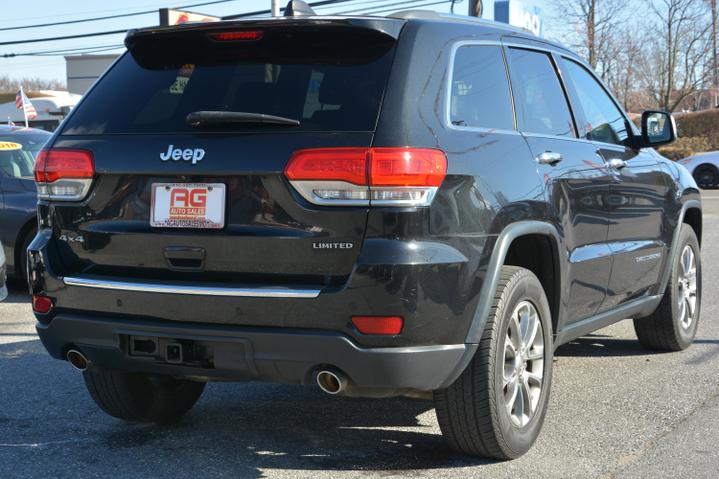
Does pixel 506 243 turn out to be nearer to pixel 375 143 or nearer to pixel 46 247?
pixel 375 143

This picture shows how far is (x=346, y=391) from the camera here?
3754 millimetres

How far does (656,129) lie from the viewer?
6.01m

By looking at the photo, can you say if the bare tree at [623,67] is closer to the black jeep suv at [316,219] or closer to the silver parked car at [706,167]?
the silver parked car at [706,167]

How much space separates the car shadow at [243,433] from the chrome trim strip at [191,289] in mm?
823

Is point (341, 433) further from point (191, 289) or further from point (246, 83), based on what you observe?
point (246, 83)

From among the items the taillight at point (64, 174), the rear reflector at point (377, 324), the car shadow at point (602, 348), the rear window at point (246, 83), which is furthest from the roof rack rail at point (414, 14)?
the car shadow at point (602, 348)

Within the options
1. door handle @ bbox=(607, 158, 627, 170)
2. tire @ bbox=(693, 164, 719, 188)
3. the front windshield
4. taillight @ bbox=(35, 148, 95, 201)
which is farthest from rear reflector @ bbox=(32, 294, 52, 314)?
tire @ bbox=(693, 164, 719, 188)

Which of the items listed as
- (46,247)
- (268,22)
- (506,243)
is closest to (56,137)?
(46,247)

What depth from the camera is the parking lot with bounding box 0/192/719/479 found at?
4.17 m

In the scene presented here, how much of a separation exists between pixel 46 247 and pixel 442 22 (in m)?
1.92

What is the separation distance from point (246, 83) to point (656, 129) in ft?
10.1

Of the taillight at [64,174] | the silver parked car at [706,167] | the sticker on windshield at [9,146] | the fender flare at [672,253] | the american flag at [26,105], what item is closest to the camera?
the taillight at [64,174]

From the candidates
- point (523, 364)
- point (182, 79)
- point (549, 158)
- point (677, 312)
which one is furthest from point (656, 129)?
point (182, 79)

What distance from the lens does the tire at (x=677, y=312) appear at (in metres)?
6.34
